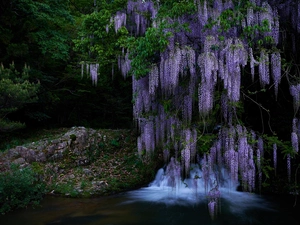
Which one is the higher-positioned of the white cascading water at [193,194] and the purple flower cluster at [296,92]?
the purple flower cluster at [296,92]

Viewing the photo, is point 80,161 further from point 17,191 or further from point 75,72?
point 75,72

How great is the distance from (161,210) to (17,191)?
3.65 metres

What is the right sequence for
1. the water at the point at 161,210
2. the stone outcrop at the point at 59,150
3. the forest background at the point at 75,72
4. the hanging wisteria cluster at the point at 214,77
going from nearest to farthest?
the hanging wisteria cluster at the point at 214,77, the water at the point at 161,210, the forest background at the point at 75,72, the stone outcrop at the point at 59,150

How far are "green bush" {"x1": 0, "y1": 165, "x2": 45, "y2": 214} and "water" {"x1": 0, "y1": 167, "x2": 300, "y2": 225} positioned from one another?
0.21 meters

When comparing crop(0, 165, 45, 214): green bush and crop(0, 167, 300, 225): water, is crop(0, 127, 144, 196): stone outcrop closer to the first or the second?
crop(0, 167, 300, 225): water

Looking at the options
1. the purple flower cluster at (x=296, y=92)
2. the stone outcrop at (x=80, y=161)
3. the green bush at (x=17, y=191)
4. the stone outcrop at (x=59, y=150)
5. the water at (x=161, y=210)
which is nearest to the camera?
the purple flower cluster at (x=296, y=92)

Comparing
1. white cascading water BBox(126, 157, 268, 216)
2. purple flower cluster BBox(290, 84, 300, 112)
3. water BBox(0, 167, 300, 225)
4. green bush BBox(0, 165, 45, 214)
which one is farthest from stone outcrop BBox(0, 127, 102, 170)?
purple flower cluster BBox(290, 84, 300, 112)

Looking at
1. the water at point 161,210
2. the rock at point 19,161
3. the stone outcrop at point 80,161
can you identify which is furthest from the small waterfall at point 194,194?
the rock at point 19,161

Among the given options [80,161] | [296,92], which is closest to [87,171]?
[80,161]

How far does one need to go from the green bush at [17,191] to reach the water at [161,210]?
210mm

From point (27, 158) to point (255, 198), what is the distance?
729 cm

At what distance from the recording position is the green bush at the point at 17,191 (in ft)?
23.5

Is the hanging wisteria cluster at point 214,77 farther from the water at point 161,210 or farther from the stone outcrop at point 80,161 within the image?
the stone outcrop at point 80,161

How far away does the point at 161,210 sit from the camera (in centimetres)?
774
